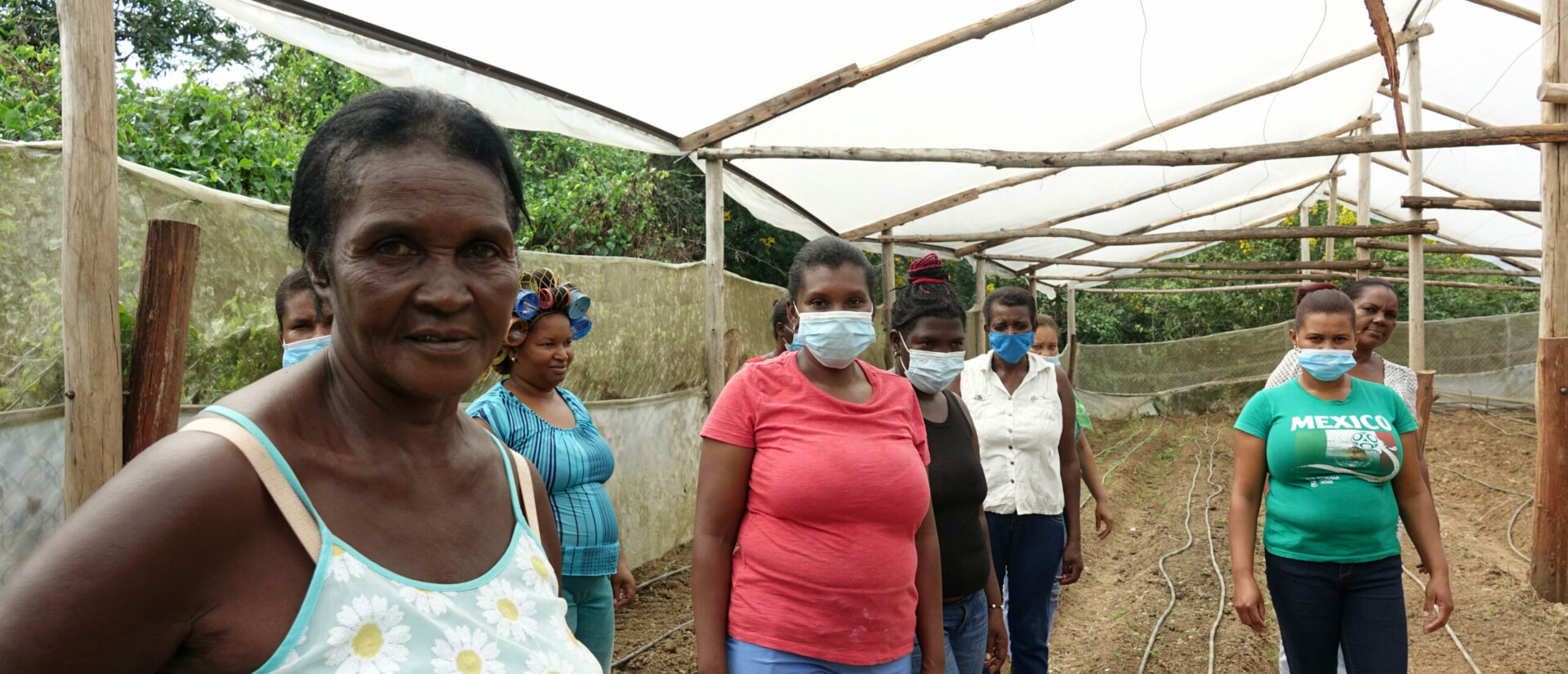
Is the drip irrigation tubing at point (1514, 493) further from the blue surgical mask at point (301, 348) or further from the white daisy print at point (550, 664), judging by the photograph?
the white daisy print at point (550, 664)

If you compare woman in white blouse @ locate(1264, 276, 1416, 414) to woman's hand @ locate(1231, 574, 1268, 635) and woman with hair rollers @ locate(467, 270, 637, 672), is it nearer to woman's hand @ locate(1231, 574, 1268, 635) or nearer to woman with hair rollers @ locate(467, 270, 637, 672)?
woman's hand @ locate(1231, 574, 1268, 635)

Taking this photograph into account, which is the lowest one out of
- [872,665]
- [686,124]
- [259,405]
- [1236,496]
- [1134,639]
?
[1134,639]

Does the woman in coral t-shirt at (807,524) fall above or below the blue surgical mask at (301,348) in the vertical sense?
below

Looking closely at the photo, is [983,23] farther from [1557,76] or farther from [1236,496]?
[1557,76]

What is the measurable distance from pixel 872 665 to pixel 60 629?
1882 millimetres

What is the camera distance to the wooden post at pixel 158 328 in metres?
2.62

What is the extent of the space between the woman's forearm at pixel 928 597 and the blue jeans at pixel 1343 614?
1.50m

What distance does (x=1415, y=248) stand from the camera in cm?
811

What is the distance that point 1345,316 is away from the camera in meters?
3.46

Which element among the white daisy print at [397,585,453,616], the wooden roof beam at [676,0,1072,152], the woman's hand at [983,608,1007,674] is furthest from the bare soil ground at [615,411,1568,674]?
the white daisy print at [397,585,453,616]

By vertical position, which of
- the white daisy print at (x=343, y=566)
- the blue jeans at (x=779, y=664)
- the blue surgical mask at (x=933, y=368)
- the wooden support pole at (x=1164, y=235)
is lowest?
the blue jeans at (x=779, y=664)

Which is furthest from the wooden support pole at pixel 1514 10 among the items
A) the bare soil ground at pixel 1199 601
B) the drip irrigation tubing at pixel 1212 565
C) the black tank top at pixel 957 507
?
the black tank top at pixel 957 507

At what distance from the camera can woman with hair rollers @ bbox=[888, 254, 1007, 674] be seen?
117 inches

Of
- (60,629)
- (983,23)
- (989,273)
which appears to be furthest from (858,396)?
(989,273)
